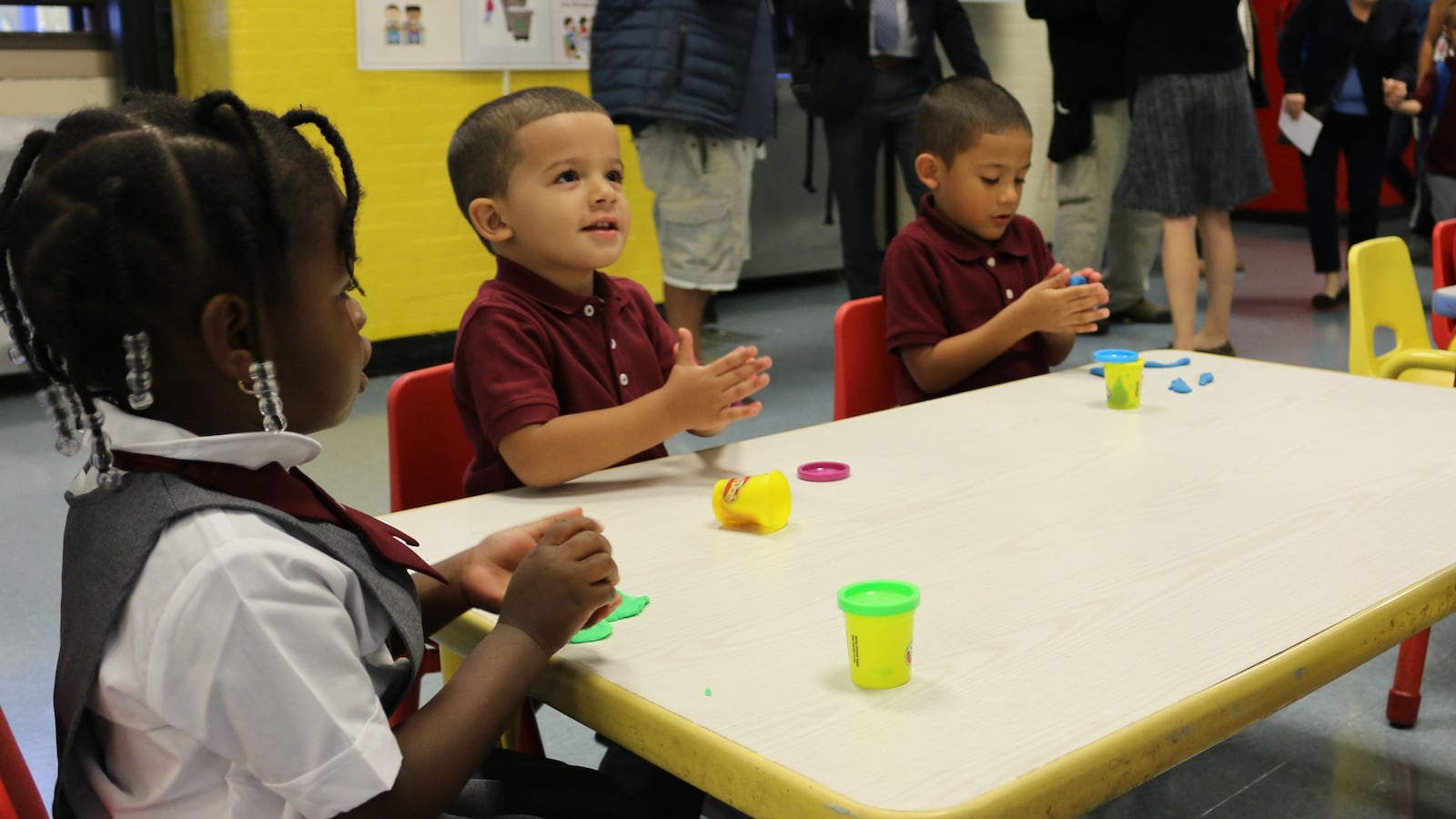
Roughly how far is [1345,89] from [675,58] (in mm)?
3685

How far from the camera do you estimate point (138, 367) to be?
2.92ft

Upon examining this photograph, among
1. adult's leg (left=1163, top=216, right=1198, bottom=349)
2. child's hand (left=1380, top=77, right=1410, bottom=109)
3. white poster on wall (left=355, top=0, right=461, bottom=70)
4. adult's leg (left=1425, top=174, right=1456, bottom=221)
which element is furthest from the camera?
child's hand (left=1380, top=77, right=1410, bottom=109)

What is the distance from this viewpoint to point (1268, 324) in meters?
5.70

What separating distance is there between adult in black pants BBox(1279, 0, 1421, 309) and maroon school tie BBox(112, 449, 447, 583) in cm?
574

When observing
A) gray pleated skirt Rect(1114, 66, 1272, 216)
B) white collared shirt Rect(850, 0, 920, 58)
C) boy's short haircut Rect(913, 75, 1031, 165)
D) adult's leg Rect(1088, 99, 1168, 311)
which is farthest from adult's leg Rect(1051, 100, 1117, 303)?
boy's short haircut Rect(913, 75, 1031, 165)

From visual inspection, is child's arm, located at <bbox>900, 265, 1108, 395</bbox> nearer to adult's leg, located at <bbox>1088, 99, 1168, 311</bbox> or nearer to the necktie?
the necktie

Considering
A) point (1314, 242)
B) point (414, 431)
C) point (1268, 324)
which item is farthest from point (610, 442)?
point (1314, 242)

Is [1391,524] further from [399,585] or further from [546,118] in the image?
[546,118]

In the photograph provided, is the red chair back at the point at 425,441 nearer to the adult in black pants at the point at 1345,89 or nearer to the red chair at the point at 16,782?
the red chair at the point at 16,782

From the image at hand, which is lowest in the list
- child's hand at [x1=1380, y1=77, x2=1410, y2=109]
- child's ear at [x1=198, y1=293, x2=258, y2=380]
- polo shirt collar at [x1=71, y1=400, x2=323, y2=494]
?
polo shirt collar at [x1=71, y1=400, x2=323, y2=494]

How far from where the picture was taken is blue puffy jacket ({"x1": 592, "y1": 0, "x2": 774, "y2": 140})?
3986 mm

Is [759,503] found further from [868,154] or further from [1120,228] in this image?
[1120,228]

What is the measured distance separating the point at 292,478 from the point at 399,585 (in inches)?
4.6

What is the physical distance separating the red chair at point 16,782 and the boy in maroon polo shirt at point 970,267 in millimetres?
1559
